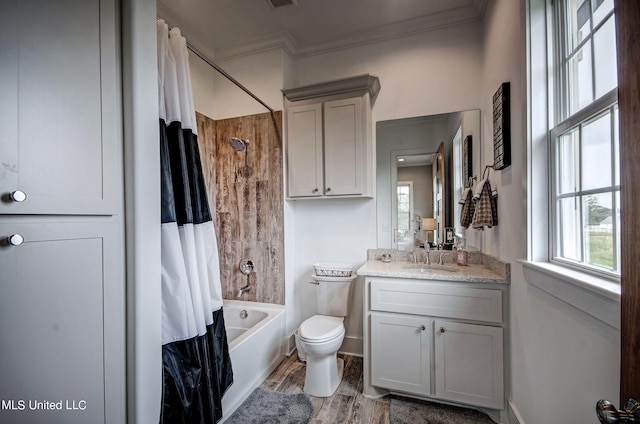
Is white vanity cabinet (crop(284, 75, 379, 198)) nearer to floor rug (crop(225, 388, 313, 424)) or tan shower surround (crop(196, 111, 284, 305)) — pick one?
tan shower surround (crop(196, 111, 284, 305))

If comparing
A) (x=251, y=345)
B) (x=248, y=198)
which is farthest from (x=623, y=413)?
(x=248, y=198)

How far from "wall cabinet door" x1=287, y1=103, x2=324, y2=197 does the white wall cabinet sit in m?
1.52

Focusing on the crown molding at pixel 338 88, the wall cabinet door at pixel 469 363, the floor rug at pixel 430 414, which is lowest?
the floor rug at pixel 430 414

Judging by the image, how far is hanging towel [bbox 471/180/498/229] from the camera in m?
1.71

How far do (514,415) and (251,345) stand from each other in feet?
5.46

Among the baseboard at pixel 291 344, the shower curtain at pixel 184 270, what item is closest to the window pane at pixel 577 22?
the shower curtain at pixel 184 270

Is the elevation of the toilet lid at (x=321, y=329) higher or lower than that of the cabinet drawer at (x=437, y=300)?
lower

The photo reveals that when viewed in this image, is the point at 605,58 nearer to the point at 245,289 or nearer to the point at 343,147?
the point at 343,147

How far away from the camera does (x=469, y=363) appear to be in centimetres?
163

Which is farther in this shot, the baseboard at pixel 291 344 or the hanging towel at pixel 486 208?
the baseboard at pixel 291 344

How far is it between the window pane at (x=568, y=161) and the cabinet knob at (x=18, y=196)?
1.90m

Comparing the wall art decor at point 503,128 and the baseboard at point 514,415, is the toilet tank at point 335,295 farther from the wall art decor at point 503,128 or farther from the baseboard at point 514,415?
the wall art decor at point 503,128

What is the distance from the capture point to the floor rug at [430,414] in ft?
5.24

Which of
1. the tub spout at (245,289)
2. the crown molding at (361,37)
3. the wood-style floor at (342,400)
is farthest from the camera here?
the tub spout at (245,289)
